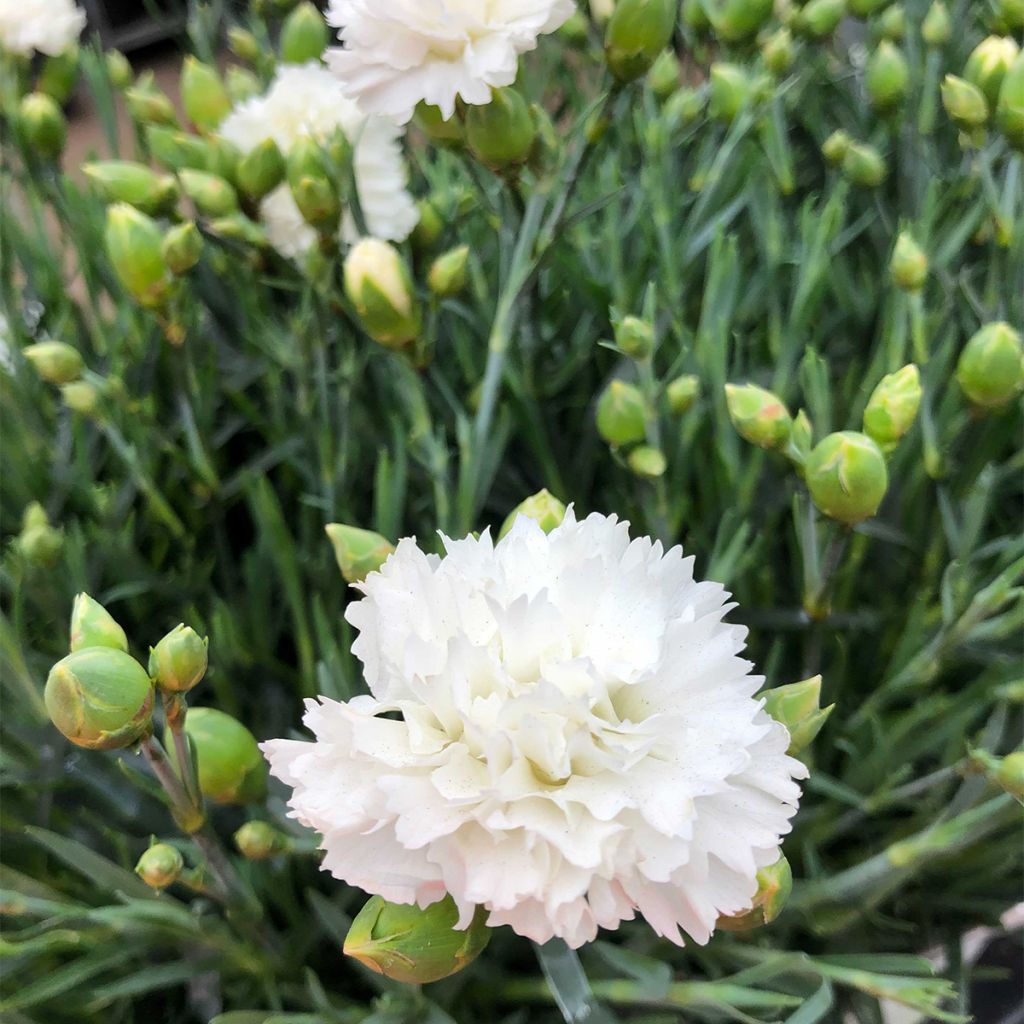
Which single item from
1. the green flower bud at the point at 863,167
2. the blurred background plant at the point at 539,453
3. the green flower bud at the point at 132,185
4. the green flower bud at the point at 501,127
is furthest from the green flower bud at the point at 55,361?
the green flower bud at the point at 863,167

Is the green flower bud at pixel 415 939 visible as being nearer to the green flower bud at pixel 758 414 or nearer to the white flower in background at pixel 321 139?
the green flower bud at pixel 758 414

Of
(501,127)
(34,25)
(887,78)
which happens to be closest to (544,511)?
(501,127)

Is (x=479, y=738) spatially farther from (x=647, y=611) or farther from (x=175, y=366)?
(x=175, y=366)

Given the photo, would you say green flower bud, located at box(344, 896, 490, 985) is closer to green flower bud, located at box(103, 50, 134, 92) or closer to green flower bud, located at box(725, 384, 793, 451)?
green flower bud, located at box(725, 384, 793, 451)

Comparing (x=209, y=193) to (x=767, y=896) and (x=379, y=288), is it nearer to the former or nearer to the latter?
(x=379, y=288)

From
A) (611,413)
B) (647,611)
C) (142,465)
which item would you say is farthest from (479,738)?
(142,465)

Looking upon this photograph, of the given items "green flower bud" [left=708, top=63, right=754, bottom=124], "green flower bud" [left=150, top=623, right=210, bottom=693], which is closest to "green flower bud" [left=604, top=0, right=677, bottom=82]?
"green flower bud" [left=708, top=63, right=754, bottom=124]
